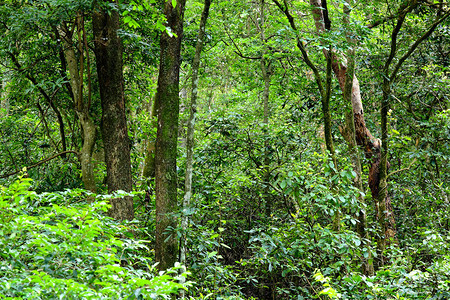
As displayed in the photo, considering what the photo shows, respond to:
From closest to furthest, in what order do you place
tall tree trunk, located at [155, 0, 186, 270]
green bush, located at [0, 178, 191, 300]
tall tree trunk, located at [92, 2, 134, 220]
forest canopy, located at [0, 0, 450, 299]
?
green bush, located at [0, 178, 191, 300] → forest canopy, located at [0, 0, 450, 299] → tall tree trunk, located at [155, 0, 186, 270] → tall tree trunk, located at [92, 2, 134, 220]

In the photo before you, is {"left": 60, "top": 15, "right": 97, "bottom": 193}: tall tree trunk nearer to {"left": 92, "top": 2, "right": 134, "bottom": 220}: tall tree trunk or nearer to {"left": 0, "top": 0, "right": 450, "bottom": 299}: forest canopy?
{"left": 0, "top": 0, "right": 450, "bottom": 299}: forest canopy

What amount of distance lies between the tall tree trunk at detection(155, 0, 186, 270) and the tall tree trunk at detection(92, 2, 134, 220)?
61 centimetres

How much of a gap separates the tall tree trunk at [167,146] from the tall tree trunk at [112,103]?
61cm

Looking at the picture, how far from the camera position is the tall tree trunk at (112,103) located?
211 inches

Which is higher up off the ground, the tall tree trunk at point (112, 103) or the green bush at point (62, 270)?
the tall tree trunk at point (112, 103)

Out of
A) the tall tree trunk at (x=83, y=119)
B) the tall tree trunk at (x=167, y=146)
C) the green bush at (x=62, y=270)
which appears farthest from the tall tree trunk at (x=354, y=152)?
the tall tree trunk at (x=83, y=119)

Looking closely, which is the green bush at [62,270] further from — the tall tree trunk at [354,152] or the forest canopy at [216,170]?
the tall tree trunk at [354,152]

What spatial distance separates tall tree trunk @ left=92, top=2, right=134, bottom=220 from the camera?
535 cm

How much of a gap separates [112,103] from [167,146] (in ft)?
3.75

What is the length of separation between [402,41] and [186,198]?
563cm

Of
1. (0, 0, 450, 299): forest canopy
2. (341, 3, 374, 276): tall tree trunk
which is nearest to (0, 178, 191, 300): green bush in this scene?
(0, 0, 450, 299): forest canopy

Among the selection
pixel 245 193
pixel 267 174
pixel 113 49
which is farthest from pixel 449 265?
pixel 113 49

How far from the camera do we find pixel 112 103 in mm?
5434

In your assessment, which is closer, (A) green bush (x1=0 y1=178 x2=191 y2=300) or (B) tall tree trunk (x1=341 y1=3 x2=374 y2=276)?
(A) green bush (x1=0 y1=178 x2=191 y2=300)
